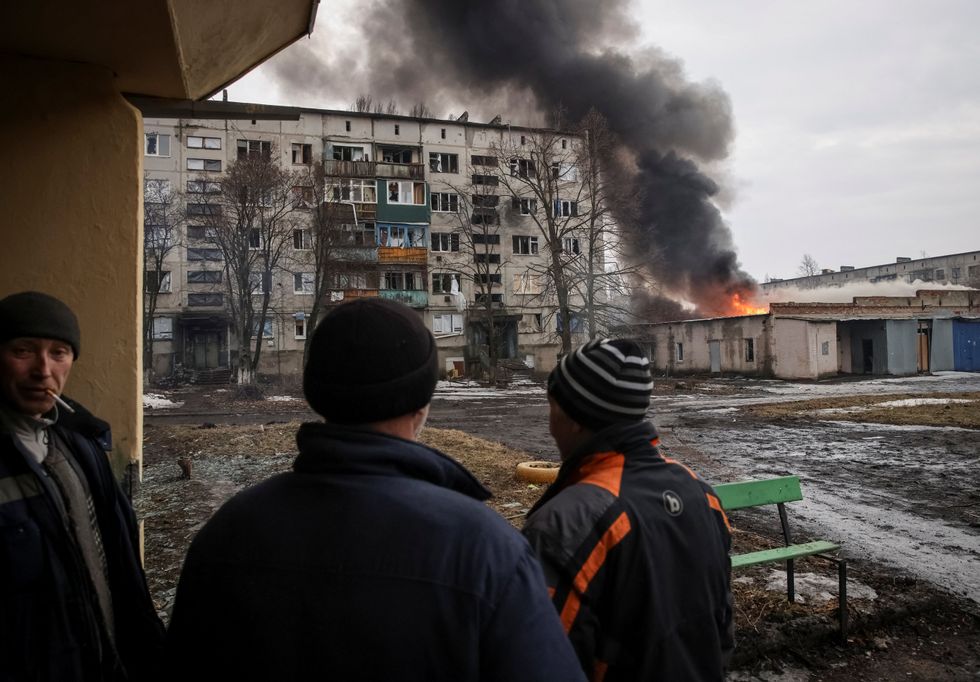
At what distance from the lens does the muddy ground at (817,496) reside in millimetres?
4090

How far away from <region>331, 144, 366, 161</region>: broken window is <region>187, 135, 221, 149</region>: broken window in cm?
770

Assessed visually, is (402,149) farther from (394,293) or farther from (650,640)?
(650,640)

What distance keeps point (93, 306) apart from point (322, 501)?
3.23m

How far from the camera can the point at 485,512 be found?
1155mm

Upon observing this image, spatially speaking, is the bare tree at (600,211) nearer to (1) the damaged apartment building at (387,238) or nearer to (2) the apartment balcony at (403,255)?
(1) the damaged apartment building at (387,238)

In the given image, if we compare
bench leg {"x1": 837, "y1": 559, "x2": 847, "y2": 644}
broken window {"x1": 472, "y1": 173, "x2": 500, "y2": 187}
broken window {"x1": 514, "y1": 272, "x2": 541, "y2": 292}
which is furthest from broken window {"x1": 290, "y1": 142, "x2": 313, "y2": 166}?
bench leg {"x1": 837, "y1": 559, "x2": 847, "y2": 644}

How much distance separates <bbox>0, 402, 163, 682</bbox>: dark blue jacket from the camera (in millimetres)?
1807

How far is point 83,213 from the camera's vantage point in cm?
365

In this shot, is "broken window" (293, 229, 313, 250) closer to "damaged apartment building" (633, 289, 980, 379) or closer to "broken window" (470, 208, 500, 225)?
"broken window" (470, 208, 500, 225)

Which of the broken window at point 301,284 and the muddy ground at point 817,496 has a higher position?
the broken window at point 301,284

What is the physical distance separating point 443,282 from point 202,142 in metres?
18.8

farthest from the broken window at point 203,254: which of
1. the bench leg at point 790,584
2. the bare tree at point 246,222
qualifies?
the bench leg at point 790,584

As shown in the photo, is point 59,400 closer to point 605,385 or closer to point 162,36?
point 605,385

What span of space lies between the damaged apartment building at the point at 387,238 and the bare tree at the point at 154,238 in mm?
658
